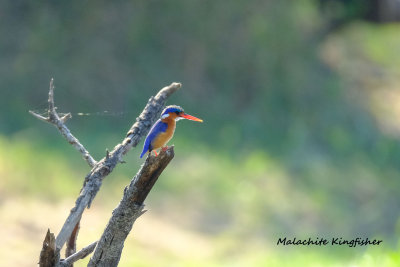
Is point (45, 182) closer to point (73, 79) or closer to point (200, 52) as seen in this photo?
point (73, 79)

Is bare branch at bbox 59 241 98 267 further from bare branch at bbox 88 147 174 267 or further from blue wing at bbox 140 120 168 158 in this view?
blue wing at bbox 140 120 168 158

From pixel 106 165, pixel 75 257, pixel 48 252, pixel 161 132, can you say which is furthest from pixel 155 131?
pixel 48 252

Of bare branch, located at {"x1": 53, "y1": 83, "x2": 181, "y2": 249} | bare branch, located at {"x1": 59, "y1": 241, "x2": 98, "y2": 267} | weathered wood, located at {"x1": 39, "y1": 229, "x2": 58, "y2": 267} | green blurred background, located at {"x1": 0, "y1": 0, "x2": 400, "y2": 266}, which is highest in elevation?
green blurred background, located at {"x1": 0, "y1": 0, "x2": 400, "y2": 266}

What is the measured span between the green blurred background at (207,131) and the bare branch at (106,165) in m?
3.28

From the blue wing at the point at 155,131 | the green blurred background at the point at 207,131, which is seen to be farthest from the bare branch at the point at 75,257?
the green blurred background at the point at 207,131

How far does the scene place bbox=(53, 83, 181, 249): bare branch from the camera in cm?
320

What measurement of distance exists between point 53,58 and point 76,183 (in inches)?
87.7

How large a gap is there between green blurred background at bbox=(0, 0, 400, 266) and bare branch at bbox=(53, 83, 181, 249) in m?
3.28

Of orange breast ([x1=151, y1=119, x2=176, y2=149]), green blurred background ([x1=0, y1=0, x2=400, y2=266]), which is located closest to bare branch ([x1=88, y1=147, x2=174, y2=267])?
orange breast ([x1=151, y1=119, x2=176, y2=149])

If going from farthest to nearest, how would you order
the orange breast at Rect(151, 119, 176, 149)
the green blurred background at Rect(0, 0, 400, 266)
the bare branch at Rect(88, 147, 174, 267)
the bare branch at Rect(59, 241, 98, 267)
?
the green blurred background at Rect(0, 0, 400, 266), the orange breast at Rect(151, 119, 176, 149), the bare branch at Rect(59, 241, 98, 267), the bare branch at Rect(88, 147, 174, 267)

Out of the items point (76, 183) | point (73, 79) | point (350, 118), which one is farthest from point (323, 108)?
point (76, 183)

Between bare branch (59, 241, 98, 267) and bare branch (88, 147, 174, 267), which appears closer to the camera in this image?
bare branch (88, 147, 174, 267)

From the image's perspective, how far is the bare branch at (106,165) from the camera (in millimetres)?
3197

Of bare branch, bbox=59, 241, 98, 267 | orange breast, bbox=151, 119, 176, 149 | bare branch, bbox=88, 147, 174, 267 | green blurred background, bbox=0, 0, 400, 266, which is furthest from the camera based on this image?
green blurred background, bbox=0, 0, 400, 266
